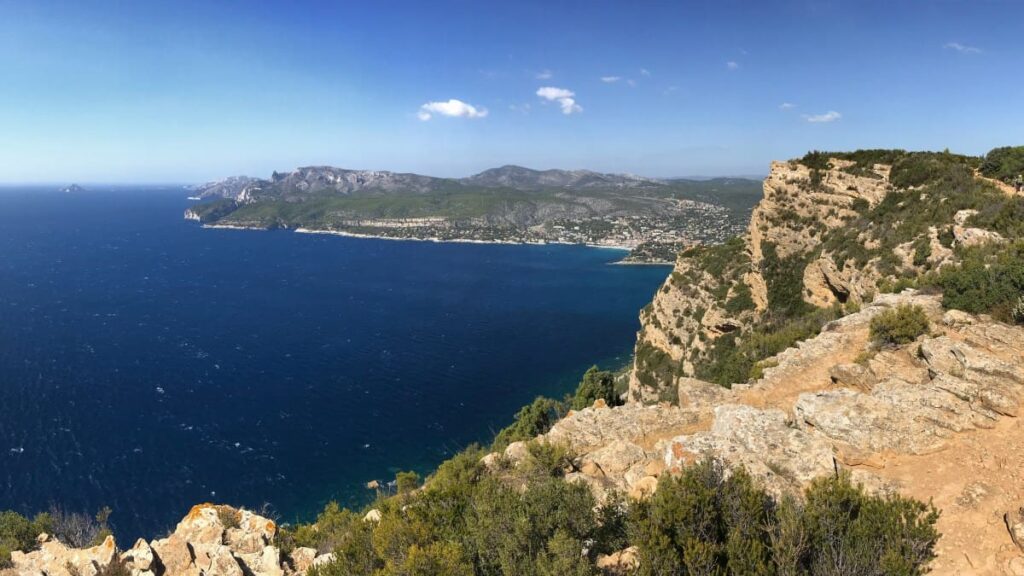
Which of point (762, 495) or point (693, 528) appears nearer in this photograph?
point (693, 528)

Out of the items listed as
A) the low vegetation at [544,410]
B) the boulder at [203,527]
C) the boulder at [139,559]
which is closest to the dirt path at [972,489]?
the boulder at [139,559]

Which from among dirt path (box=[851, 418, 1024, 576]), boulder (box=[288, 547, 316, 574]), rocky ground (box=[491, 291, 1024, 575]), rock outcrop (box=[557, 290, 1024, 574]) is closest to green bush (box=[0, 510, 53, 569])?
boulder (box=[288, 547, 316, 574])

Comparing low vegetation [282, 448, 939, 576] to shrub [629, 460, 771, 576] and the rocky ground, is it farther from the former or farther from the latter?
the rocky ground

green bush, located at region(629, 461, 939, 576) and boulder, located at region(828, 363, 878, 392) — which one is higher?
boulder, located at region(828, 363, 878, 392)

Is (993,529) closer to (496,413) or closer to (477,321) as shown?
(496,413)

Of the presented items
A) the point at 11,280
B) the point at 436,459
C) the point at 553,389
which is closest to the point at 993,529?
the point at 436,459

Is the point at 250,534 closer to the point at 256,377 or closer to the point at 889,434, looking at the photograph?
the point at 889,434

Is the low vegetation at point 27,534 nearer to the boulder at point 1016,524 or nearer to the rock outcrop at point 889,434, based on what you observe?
the rock outcrop at point 889,434
